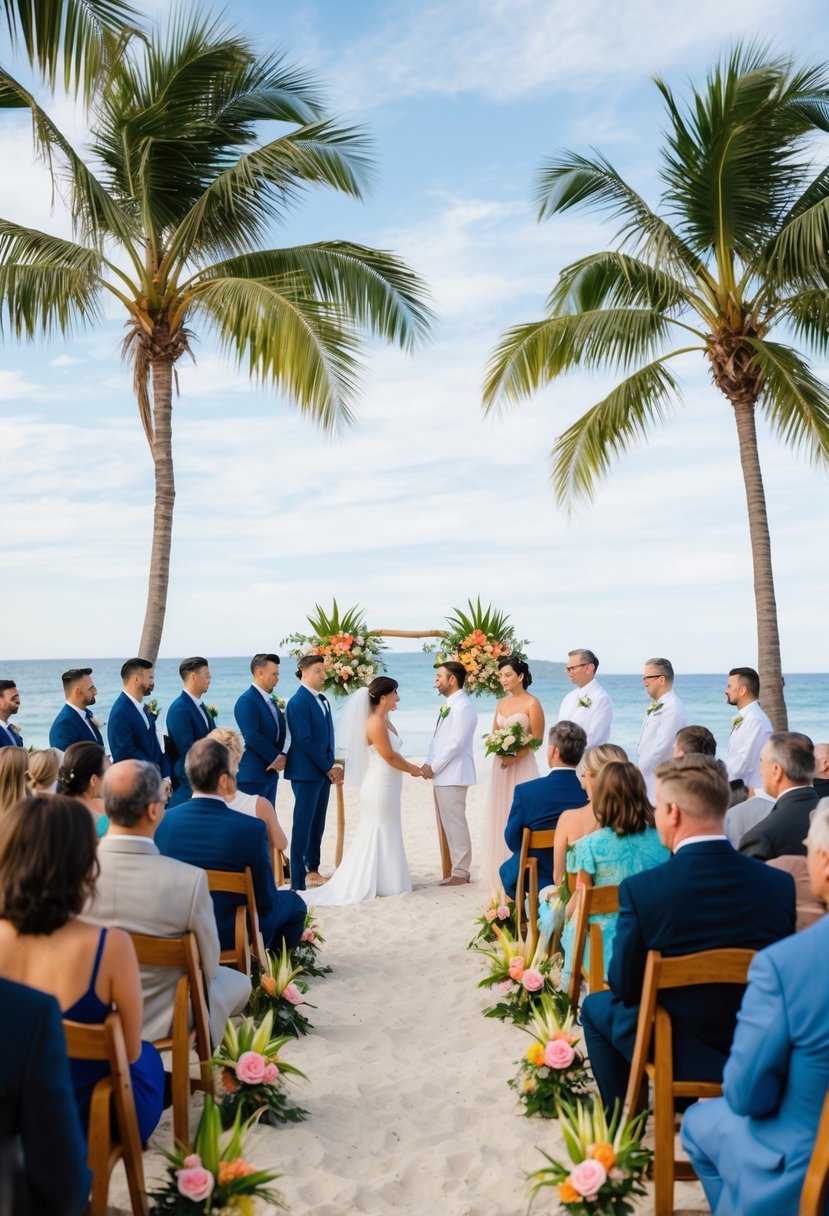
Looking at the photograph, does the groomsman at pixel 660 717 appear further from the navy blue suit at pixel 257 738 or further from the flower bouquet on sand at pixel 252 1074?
the flower bouquet on sand at pixel 252 1074

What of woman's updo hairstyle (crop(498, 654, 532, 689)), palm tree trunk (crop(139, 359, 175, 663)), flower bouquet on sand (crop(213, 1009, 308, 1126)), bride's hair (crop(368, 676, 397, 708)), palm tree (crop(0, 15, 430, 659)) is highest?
palm tree (crop(0, 15, 430, 659))

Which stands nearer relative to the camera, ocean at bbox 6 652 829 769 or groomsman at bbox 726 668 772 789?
groomsman at bbox 726 668 772 789

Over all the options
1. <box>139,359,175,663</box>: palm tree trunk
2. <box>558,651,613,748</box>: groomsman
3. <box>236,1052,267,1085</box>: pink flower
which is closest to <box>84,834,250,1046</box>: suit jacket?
<box>236,1052,267,1085</box>: pink flower

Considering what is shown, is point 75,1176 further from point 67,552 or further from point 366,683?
point 67,552

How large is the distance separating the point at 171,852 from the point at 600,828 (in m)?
2.04

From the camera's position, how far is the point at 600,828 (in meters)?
4.86

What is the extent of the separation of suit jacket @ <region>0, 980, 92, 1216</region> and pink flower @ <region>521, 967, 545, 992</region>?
3332 mm

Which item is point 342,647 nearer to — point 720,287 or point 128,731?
point 128,731

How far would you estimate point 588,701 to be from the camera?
9.31 metres

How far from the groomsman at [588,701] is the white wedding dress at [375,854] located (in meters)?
1.64

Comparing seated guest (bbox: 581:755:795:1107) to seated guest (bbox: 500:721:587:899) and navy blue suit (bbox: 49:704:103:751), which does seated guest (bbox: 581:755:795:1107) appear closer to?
seated guest (bbox: 500:721:587:899)

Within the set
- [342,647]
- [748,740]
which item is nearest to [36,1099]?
[748,740]

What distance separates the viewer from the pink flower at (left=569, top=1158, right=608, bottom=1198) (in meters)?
3.32

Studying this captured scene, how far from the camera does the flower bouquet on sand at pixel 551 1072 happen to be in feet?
14.3
